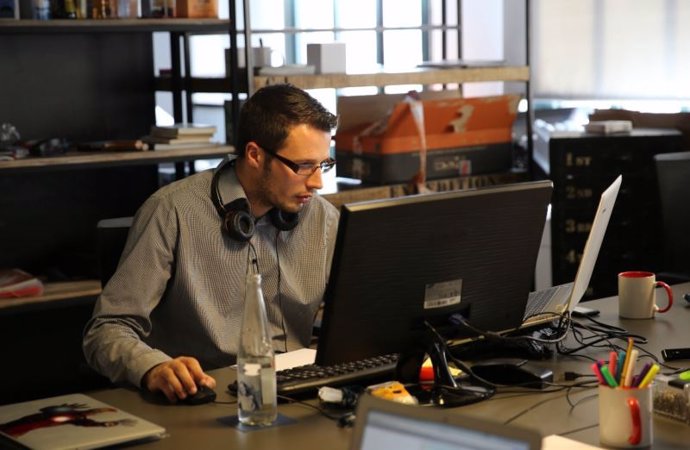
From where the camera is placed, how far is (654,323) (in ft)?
7.66

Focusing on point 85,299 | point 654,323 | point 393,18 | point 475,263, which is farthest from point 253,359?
point 393,18

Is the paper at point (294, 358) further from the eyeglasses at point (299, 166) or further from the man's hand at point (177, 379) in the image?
the eyeglasses at point (299, 166)

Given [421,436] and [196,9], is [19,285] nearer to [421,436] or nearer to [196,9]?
[196,9]

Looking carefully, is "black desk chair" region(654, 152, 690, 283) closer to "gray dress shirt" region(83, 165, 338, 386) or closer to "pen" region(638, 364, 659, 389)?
"gray dress shirt" region(83, 165, 338, 386)

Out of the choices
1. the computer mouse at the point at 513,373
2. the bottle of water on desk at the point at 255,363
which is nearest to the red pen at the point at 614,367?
the computer mouse at the point at 513,373

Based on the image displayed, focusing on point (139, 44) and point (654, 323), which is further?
point (139, 44)

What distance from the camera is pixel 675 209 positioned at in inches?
137

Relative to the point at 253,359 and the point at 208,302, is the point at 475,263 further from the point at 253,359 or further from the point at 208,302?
the point at 208,302

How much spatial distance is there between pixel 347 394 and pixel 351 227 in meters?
0.32

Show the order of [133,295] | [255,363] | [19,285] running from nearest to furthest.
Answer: [255,363], [133,295], [19,285]

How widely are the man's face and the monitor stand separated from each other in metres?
0.55

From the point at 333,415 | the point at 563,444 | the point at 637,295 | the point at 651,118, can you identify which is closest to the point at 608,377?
the point at 563,444

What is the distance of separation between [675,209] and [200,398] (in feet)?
7.12

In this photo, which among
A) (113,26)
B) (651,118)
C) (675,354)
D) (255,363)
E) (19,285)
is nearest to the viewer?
(255,363)
